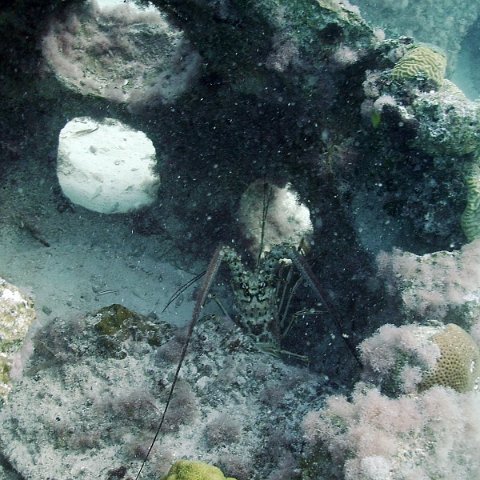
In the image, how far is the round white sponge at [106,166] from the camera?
5055 mm

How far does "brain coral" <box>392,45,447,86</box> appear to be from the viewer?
3.79 metres

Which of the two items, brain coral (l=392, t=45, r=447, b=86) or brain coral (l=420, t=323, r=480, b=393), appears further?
brain coral (l=392, t=45, r=447, b=86)

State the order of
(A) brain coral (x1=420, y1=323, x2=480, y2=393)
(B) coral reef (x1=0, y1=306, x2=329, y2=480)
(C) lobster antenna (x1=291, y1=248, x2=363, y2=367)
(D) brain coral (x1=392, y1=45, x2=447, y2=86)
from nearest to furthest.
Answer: (A) brain coral (x1=420, y1=323, x2=480, y2=393) < (C) lobster antenna (x1=291, y1=248, x2=363, y2=367) < (B) coral reef (x1=0, y1=306, x2=329, y2=480) < (D) brain coral (x1=392, y1=45, x2=447, y2=86)

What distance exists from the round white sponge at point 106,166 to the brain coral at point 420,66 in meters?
2.79

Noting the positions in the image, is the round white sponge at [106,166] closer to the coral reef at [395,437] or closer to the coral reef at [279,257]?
the coral reef at [279,257]

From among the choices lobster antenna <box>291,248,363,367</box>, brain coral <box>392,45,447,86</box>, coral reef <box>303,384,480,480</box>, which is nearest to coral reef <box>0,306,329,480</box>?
coral reef <box>303,384,480,480</box>

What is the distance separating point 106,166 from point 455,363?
4.23 m

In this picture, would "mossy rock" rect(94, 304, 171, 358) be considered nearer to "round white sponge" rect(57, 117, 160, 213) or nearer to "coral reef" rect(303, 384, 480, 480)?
"round white sponge" rect(57, 117, 160, 213)

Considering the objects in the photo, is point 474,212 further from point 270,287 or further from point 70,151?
point 70,151

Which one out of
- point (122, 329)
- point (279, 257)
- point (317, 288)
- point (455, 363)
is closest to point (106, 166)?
point (122, 329)

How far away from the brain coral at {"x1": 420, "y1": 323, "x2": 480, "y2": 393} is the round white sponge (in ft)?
11.2

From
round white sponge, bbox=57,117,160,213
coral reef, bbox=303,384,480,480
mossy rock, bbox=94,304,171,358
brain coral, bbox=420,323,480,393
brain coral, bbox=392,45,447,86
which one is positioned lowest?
mossy rock, bbox=94,304,171,358

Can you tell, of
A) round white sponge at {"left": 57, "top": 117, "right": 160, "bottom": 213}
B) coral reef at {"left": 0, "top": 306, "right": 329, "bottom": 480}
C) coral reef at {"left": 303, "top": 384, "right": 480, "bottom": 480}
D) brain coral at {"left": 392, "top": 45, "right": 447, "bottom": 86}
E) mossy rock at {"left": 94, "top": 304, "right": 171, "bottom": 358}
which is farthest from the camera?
round white sponge at {"left": 57, "top": 117, "right": 160, "bottom": 213}

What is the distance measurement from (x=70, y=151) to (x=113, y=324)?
2.23 meters
